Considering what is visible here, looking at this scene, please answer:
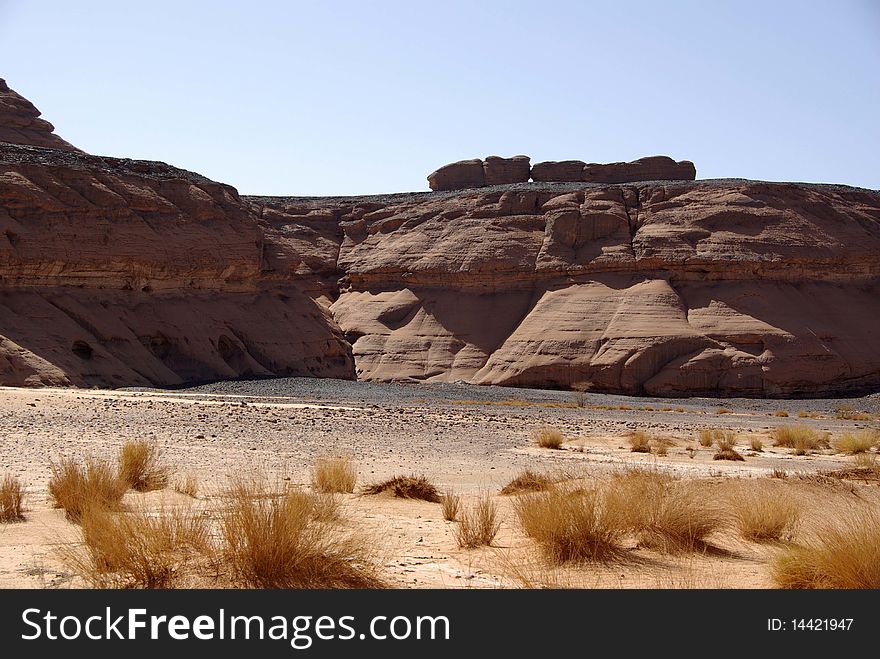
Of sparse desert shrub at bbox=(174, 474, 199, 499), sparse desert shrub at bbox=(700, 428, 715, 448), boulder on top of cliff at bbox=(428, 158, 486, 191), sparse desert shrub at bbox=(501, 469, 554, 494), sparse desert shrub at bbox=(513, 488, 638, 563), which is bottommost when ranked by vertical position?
sparse desert shrub at bbox=(700, 428, 715, 448)

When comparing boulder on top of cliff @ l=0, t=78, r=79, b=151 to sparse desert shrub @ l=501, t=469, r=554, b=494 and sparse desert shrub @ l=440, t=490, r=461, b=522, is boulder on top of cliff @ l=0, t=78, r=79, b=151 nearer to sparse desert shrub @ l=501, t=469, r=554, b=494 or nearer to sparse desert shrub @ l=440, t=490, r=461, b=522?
sparse desert shrub @ l=501, t=469, r=554, b=494

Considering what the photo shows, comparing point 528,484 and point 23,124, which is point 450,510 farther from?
point 23,124

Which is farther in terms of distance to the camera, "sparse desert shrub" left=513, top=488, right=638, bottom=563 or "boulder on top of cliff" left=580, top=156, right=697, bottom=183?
"boulder on top of cliff" left=580, top=156, right=697, bottom=183

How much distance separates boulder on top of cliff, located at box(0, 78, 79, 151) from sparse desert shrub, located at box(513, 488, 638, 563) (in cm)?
6421

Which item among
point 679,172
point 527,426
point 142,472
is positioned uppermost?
point 679,172

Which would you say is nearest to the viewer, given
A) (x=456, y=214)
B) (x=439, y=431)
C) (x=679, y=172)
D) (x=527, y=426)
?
(x=439, y=431)

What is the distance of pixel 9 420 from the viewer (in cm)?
1878

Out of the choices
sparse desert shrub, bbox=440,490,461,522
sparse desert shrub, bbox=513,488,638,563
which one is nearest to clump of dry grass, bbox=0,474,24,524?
sparse desert shrub, bbox=440,490,461,522

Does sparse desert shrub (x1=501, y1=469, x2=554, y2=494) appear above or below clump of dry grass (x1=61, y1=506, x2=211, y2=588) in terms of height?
below

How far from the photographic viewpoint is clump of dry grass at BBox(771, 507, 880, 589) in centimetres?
638

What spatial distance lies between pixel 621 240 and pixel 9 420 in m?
41.3

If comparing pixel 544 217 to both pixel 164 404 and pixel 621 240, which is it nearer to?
pixel 621 240
